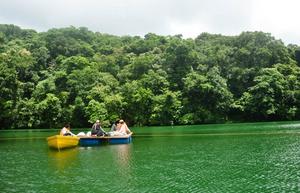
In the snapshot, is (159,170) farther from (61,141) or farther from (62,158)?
(61,141)

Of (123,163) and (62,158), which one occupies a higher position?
(62,158)

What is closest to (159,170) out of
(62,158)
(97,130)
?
(62,158)

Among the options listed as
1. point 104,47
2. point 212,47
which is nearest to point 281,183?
point 212,47

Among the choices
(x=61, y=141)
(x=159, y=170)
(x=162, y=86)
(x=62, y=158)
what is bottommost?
(x=159, y=170)

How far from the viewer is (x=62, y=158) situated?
25969 mm

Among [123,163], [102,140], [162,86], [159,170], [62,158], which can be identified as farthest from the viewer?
[162,86]

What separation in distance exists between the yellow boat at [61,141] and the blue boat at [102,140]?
1.50 m

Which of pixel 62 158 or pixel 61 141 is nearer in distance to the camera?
pixel 62 158

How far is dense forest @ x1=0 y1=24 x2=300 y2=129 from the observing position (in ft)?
231

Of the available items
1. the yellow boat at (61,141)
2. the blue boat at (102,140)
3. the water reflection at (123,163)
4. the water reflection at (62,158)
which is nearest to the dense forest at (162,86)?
the blue boat at (102,140)

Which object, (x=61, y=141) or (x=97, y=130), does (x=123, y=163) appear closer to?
(x=61, y=141)

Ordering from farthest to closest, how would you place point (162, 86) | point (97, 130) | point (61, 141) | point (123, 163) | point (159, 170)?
point (162, 86)
point (97, 130)
point (61, 141)
point (123, 163)
point (159, 170)

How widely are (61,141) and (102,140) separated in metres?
4.61

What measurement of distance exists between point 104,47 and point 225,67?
1122 inches
